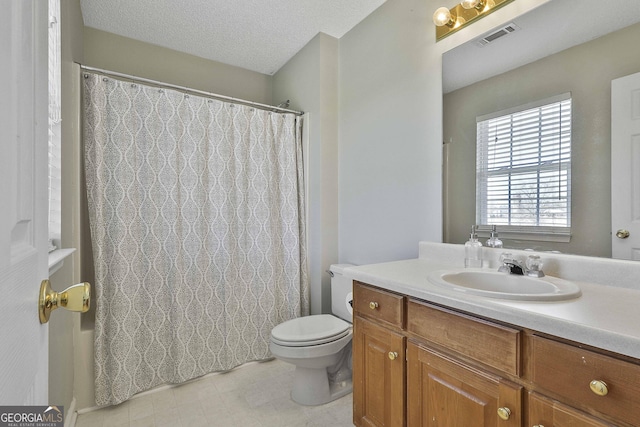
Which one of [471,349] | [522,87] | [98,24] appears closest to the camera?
[471,349]

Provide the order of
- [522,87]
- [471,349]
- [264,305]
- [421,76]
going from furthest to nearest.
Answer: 1. [264,305]
2. [421,76]
3. [522,87]
4. [471,349]

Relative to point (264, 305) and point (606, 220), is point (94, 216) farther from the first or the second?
point (606, 220)

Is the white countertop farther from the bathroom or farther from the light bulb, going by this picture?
the light bulb

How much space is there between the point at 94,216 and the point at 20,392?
1.69 m

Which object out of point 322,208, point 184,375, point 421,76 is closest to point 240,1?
point 421,76

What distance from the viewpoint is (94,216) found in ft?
5.84

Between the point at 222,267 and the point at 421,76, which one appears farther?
the point at 222,267

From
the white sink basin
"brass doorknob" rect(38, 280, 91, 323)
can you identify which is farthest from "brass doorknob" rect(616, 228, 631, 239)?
"brass doorknob" rect(38, 280, 91, 323)

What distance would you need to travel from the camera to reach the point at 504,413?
2.81ft

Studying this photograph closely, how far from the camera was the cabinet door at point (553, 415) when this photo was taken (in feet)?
2.37

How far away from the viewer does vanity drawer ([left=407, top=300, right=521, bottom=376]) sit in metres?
0.87

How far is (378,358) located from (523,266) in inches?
27.7

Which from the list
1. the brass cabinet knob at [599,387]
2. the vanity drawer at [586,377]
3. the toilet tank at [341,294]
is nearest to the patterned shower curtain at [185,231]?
the toilet tank at [341,294]

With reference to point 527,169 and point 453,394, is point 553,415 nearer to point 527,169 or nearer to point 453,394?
point 453,394
